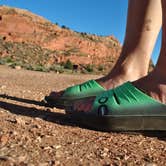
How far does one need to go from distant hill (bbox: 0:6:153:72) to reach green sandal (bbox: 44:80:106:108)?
33.9 m

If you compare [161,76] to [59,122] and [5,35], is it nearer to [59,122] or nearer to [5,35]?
[59,122]

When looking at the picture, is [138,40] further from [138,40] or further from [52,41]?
[52,41]

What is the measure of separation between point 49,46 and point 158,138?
133 ft

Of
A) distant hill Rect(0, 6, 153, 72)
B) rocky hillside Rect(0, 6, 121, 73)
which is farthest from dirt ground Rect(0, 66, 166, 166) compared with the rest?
distant hill Rect(0, 6, 153, 72)

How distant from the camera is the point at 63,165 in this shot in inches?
56.1

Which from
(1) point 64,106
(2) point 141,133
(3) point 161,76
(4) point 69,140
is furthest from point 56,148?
(1) point 64,106

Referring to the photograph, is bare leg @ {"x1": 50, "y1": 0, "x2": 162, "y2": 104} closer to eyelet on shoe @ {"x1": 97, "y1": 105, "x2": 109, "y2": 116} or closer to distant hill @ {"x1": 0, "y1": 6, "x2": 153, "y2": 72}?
eyelet on shoe @ {"x1": 97, "y1": 105, "x2": 109, "y2": 116}

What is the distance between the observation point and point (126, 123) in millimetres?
1963

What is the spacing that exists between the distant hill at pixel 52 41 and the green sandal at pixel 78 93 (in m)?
33.9

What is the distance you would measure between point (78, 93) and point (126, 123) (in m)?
0.83

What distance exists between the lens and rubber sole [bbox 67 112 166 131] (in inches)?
75.8

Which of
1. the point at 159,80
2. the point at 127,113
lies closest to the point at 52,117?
the point at 127,113

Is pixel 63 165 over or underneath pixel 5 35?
underneath

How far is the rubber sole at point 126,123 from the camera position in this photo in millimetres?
1926
